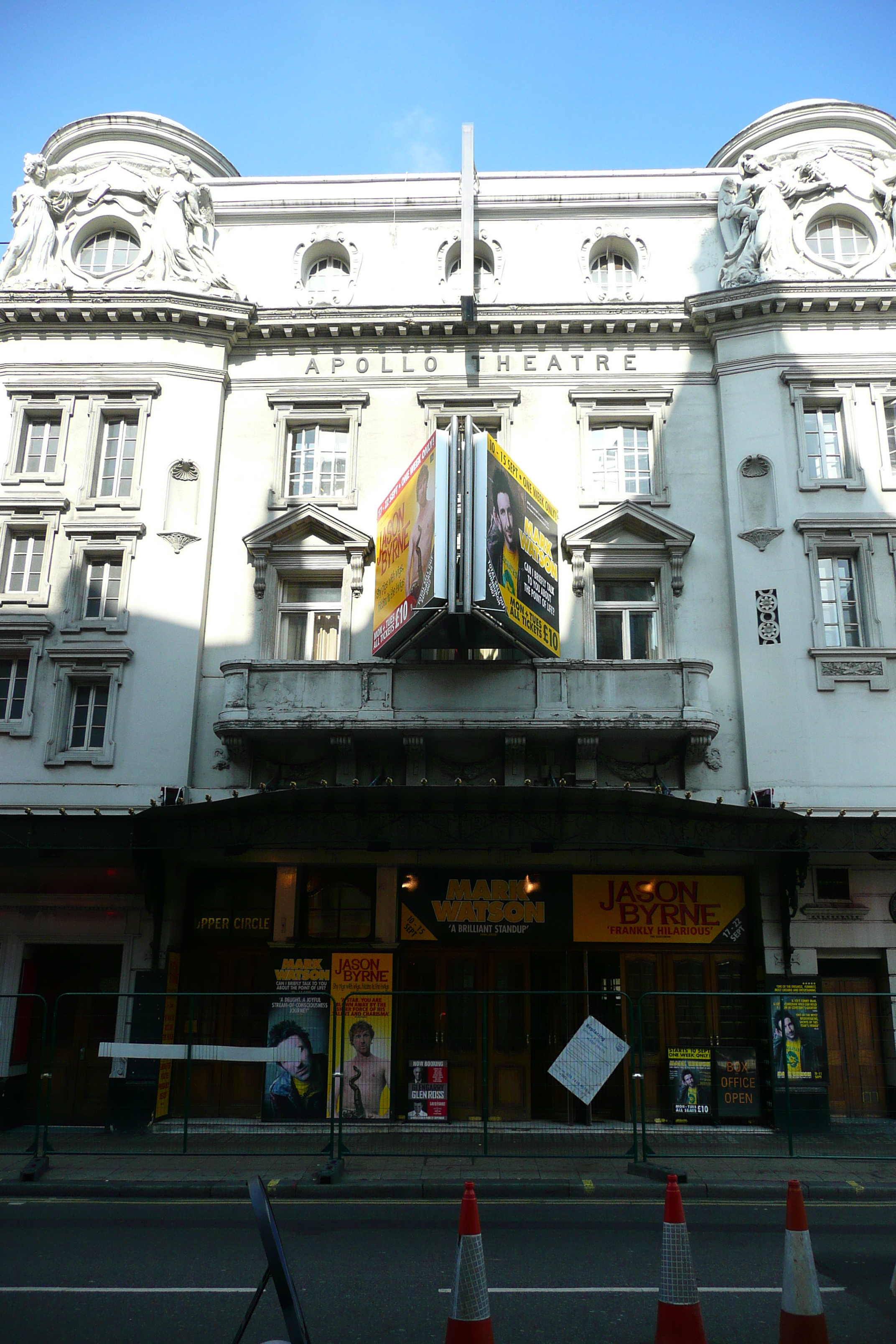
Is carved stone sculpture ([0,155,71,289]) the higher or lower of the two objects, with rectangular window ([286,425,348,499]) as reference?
higher

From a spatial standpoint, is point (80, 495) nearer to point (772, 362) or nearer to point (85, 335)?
point (85, 335)

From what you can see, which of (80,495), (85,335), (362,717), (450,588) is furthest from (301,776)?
(85,335)

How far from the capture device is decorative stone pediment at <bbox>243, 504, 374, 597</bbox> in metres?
19.1

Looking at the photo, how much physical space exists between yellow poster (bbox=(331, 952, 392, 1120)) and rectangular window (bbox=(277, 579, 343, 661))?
19.0ft

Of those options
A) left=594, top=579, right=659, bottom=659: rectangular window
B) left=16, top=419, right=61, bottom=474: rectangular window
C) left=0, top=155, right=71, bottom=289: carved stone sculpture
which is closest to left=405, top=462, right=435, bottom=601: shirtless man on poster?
left=594, top=579, right=659, bottom=659: rectangular window

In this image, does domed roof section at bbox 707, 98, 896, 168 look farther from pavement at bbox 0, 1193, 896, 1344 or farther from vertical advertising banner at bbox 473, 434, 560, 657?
pavement at bbox 0, 1193, 896, 1344

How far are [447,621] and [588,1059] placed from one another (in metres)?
7.45

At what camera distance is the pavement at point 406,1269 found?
7.14 meters

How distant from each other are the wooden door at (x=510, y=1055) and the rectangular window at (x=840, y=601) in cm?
867

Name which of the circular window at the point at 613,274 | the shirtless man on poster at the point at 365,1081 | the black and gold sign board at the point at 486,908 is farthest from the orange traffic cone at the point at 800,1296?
the circular window at the point at 613,274

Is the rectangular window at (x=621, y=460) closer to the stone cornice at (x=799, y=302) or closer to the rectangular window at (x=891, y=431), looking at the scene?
the stone cornice at (x=799, y=302)

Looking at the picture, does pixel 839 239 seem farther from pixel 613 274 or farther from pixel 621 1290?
pixel 621 1290

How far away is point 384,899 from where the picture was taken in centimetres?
1775

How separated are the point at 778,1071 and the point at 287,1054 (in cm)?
822
